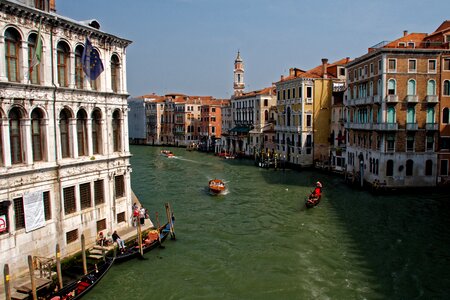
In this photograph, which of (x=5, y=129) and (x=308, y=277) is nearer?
(x=5, y=129)

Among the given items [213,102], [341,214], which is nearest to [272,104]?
[213,102]

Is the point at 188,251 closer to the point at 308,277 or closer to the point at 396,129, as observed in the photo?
the point at 308,277

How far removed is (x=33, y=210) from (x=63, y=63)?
15.3 feet

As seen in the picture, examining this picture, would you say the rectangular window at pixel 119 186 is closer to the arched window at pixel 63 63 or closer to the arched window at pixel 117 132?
the arched window at pixel 117 132

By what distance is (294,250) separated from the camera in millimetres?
15914

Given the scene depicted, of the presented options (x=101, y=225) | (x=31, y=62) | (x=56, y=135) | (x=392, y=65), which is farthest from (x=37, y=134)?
(x=392, y=65)

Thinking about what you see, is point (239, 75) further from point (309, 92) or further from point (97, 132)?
point (97, 132)

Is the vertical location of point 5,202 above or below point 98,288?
above

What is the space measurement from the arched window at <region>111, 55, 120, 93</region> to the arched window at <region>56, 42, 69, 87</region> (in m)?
2.34

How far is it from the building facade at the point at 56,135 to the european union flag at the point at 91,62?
355 millimetres

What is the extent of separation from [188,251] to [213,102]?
57.1m

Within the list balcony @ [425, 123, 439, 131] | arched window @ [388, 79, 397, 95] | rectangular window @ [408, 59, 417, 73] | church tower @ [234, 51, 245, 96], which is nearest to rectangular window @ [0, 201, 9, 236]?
arched window @ [388, 79, 397, 95]

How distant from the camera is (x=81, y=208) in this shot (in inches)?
553

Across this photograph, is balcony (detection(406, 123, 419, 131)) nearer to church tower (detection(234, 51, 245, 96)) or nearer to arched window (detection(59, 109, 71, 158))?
arched window (detection(59, 109, 71, 158))
